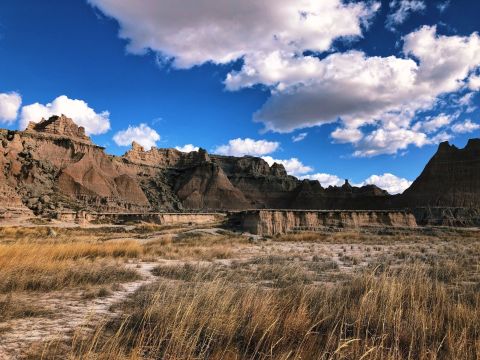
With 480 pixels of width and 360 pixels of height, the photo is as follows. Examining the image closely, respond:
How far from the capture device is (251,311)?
16.2 ft

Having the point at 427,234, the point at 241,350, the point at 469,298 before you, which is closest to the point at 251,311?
the point at 241,350

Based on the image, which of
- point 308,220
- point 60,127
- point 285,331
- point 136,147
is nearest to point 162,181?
point 136,147

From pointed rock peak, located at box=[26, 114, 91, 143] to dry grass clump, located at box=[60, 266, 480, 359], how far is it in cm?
10009

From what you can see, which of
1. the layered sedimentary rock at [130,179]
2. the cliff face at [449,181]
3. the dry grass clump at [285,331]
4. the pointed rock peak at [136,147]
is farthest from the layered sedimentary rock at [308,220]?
the pointed rock peak at [136,147]

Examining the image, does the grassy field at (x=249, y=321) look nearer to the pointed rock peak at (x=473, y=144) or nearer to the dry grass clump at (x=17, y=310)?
the dry grass clump at (x=17, y=310)

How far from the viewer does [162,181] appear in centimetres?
12325

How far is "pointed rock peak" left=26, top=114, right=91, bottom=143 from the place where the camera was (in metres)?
93.1

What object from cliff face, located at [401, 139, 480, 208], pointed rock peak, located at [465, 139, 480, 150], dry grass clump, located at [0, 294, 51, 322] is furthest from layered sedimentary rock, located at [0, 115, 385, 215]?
dry grass clump, located at [0, 294, 51, 322]

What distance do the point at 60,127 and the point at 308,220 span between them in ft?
260

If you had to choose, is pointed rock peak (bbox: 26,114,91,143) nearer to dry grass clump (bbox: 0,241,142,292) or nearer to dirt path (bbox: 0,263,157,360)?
dry grass clump (bbox: 0,241,142,292)

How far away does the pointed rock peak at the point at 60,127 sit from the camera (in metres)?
93.1

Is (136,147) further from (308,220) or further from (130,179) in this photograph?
(308,220)

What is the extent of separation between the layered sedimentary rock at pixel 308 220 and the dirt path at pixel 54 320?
93.9 feet

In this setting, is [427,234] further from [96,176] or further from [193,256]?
[96,176]
